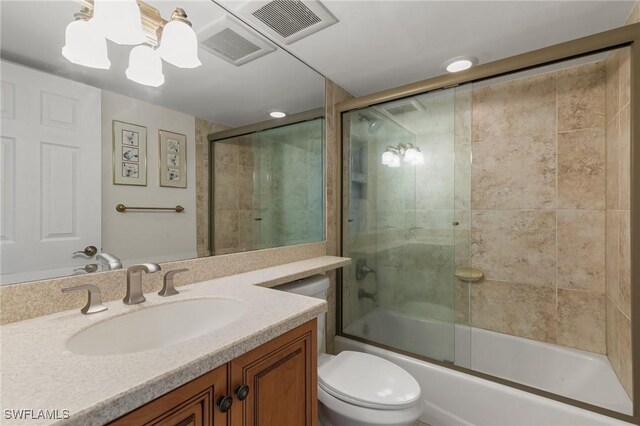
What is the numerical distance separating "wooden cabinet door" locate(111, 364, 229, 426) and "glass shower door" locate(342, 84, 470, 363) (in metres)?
1.51

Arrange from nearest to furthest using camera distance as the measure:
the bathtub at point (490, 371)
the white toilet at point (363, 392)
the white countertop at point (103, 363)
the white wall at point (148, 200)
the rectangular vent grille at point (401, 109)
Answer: the white countertop at point (103, 363) → the white wall at point (148, 200) → the white toilet at point (363, 392) → the bathtub at point (490, 371) → the rectangular vent grille at point (401, 109)

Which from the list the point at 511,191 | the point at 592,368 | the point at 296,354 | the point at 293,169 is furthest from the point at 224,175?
the point at 592,368

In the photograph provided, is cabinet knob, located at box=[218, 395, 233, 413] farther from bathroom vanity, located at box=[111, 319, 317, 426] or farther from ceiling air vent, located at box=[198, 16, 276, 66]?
ceiling air vent, located at box=[198, 16, 276, 66]

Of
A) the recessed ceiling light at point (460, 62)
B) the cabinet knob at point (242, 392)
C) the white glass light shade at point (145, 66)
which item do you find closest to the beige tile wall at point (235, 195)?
the white glass light shade at point (145, 66)

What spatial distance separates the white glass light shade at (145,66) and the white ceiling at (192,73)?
2 centimetres

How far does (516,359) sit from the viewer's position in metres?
1.94

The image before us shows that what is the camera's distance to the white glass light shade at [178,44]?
39.8 inches

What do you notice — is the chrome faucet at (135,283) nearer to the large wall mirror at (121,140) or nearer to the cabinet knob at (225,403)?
the large wall mirror at (121,140)

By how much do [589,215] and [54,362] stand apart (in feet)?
8.36

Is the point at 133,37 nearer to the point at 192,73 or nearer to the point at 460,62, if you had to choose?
the point at 192,73

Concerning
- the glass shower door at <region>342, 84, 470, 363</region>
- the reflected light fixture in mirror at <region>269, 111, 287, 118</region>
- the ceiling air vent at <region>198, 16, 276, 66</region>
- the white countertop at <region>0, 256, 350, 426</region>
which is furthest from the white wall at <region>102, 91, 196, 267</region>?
the glass shower door at <region>342, 84, 470, 363</region>

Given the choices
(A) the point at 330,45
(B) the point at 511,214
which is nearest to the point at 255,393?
(A) the point at 330,45

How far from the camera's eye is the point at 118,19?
34.3 inches

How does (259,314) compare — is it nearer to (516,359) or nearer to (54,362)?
(54,362)
